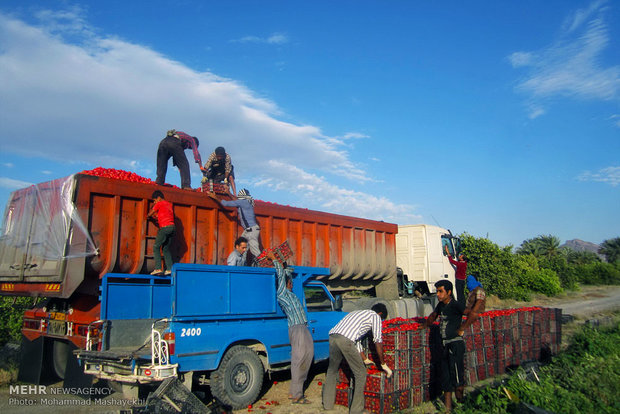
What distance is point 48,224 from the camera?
6914 millimetres

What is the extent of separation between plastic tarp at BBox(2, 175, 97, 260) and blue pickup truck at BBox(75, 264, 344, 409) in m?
1.00

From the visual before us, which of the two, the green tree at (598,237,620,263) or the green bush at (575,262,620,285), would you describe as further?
the green tree at (598,237,620,263)

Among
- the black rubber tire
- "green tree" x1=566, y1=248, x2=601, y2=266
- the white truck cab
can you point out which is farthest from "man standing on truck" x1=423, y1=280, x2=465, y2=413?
A: "green tree" x1=566, y1=248, x2=601, y2=266

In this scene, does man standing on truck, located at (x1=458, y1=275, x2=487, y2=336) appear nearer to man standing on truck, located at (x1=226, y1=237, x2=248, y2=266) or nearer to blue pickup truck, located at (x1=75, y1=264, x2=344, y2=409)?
blue pickup truck, located at (x1=75, y1=264, x2=344, y2=409)

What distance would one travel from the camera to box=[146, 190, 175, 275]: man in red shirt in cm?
724

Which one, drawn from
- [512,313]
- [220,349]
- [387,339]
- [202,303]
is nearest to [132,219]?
[202,303]

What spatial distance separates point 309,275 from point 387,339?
2.17 meters

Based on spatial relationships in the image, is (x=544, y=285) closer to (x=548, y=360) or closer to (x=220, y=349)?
(x=548, y=360)

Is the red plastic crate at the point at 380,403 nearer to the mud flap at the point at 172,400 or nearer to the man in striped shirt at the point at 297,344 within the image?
the man in striped shirt at the point at 297,344

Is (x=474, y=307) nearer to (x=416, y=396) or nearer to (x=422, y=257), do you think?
(x=416, y=396)

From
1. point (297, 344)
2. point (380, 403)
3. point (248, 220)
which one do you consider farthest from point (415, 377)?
point (248, 220)

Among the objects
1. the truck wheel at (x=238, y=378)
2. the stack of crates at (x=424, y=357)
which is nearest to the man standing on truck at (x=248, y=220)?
the truck wheel at (x=238, y=378)

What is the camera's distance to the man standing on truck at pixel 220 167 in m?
9.71

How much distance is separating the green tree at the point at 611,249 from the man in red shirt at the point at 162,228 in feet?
183
